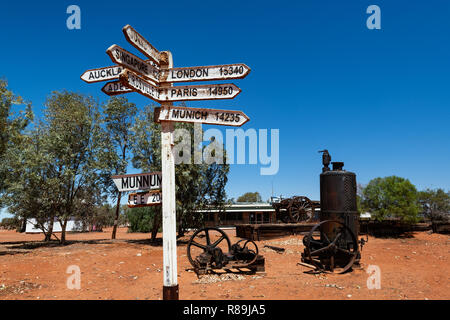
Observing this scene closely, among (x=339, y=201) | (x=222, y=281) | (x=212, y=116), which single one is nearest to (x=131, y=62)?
(x=212, y=116)

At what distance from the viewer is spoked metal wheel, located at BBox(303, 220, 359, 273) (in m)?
8.66

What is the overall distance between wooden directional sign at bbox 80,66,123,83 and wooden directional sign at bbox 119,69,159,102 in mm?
579

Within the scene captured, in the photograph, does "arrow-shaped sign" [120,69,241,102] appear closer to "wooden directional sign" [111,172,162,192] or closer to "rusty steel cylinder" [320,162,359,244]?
"wooden directional sign" [111,172,162,192]

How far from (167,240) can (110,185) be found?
17488 millimetres

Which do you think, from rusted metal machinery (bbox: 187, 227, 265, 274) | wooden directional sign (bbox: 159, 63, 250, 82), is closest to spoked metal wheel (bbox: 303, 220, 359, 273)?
rusted metal machinery (bbox: 187, 227, 265, 274)

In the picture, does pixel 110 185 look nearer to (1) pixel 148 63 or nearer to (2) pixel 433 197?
(1) pixel 148 63

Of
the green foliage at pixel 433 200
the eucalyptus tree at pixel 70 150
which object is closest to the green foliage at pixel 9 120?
the eucalyptus tree at pixel 70 150

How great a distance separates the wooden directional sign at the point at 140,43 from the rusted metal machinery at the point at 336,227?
6.41 metres

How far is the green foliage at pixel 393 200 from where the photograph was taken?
1952 centimetres

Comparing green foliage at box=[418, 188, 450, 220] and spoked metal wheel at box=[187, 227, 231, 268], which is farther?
green foliage at box=[418, 188, 450, 220]

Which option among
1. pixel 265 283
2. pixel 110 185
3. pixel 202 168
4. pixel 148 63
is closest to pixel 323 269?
pixel 265 283

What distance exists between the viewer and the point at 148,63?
13.7 feet

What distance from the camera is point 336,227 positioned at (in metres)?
9.15

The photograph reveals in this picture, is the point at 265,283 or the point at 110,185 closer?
the point at 265,283
